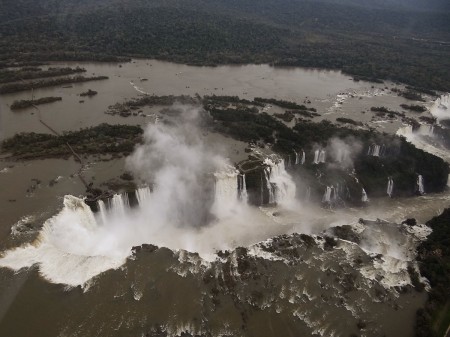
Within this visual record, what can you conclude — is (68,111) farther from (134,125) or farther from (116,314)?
(116,314)

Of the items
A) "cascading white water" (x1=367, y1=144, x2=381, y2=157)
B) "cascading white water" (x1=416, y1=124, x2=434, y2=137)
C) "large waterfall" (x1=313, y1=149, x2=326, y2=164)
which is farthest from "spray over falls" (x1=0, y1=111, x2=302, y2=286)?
"cascading white water" (x1=416, y1=124, x2=434, y2=137)

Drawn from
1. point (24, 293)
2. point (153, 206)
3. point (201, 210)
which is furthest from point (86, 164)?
point (24, 293)

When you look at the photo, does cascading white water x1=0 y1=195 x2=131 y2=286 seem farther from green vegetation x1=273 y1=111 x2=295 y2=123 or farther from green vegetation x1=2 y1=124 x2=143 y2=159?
green vegetation x1=273 y1=111 x2=295 y2=123

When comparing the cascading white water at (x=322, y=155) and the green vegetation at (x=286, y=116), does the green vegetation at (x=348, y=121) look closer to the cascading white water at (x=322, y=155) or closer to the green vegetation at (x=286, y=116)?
the green vegetation at (x=286, y=116)

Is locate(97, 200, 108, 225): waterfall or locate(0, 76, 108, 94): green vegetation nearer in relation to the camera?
locate(97, 200, 108, 225): waterfall

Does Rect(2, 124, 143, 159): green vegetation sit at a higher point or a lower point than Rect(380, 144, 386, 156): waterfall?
higher

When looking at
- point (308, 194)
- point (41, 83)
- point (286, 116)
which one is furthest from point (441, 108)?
point (41, 83)

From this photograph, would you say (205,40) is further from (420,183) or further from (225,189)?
(420,183)
